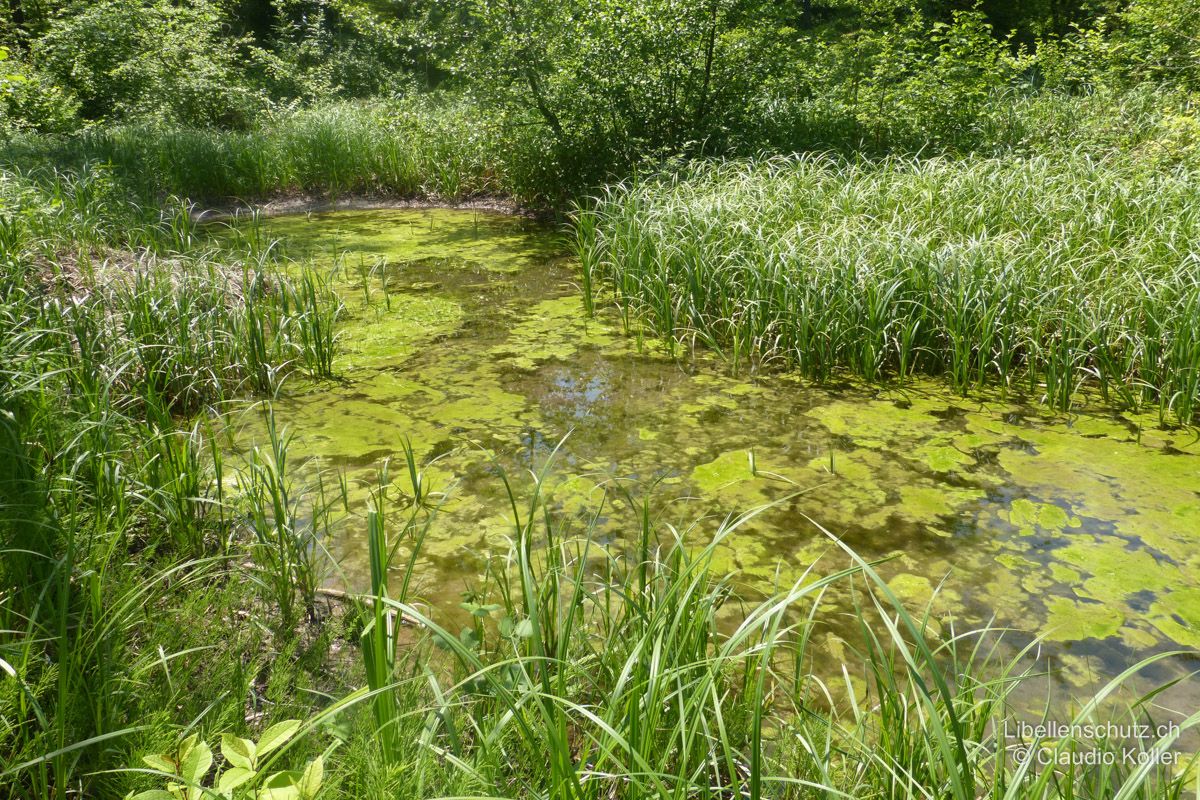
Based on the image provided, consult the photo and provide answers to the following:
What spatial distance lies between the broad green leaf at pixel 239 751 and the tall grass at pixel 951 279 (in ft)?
9.98

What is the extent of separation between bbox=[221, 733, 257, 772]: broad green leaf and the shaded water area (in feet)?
3.22

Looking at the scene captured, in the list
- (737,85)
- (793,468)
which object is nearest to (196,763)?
(793,468)

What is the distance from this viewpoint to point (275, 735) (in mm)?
1009

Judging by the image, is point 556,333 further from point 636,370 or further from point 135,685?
point 135,685

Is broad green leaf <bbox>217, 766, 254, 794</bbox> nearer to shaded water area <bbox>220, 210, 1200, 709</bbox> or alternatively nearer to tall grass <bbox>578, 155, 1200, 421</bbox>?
shaded water area <bbox>220, 210, 1200, 709</bbox>

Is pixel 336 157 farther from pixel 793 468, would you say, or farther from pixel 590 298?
pixel 793 468

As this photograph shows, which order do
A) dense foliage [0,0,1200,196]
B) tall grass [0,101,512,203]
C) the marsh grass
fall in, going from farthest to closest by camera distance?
tall grass [0,101,512,203]
dense foliage [0,0,1200,196]
the marsh grass

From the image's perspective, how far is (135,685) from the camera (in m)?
1.40

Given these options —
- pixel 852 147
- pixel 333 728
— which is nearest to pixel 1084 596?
pixel 333 728

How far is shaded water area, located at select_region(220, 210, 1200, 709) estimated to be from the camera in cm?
220

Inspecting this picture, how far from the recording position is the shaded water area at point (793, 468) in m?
2.20

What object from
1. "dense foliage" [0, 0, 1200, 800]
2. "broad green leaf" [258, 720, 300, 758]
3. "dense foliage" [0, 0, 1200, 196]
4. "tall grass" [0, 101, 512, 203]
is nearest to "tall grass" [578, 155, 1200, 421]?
"dense foliage" [0, 0, 1200, 800]

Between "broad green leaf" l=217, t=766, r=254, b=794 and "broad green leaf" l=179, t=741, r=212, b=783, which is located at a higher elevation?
"broad green leaf" l=217, t=766, r=254, b=794

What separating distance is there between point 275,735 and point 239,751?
45mm
